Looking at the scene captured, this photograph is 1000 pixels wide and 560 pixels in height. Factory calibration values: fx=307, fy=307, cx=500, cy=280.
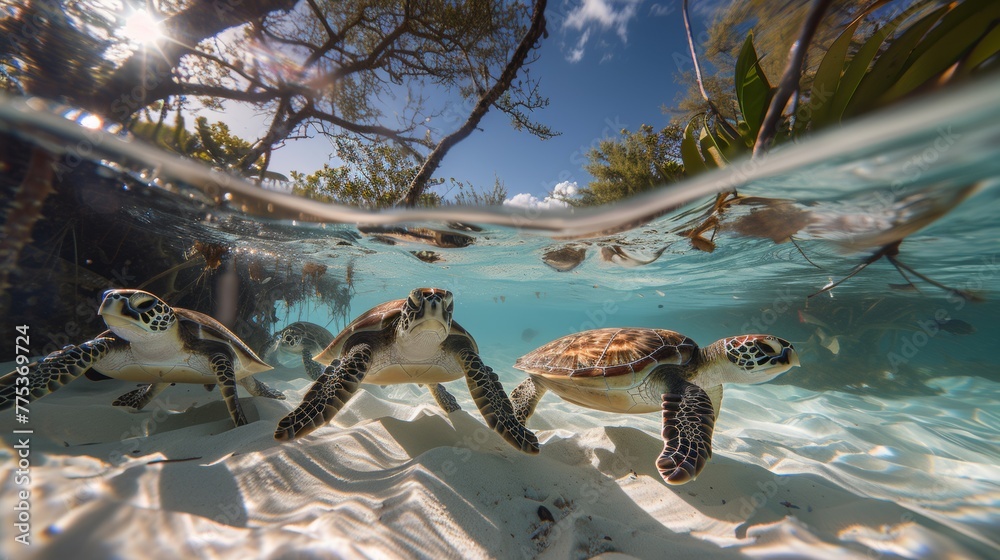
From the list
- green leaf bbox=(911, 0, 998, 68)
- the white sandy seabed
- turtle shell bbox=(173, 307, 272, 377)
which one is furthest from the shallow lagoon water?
turtle shell bbox=(173, 307, 272, 377)

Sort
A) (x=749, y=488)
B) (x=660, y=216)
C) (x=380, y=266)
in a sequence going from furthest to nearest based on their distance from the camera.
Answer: (x=380, y=266) → (x=660, y=216) → (x=749, y=488)

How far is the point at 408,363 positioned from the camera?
357cm

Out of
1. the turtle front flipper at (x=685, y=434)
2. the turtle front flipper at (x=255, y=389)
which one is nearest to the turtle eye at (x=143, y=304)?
the turtle front flipper at (x=255, y=389)

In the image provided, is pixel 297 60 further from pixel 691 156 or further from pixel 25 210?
pixel 691 156

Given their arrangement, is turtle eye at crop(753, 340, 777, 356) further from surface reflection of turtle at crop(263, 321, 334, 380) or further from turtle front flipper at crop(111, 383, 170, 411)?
surface reflection of turtle at crop(263, 321, 334, 380)

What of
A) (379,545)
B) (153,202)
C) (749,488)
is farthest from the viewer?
(153,202)

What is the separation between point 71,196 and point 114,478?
20.8ft

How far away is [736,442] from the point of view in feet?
13.5

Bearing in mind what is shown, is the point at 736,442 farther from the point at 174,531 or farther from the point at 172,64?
the point at 172,64

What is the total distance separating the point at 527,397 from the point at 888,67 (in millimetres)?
4794

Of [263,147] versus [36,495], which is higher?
[263,147]

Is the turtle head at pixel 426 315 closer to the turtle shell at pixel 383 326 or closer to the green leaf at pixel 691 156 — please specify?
the turtle shell at pixel 383 326

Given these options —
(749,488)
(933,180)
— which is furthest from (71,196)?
(933,180)

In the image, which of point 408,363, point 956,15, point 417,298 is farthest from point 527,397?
point 956,15
